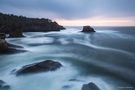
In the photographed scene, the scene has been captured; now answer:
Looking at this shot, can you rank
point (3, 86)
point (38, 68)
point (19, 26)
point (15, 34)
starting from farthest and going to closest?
point (19, 26)
point (15, 34)
point (38, 68)
point (3, 86)

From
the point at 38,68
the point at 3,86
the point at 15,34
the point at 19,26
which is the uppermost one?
the point at 19,26

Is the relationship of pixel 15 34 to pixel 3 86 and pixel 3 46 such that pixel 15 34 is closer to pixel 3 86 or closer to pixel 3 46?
pixel 3 46

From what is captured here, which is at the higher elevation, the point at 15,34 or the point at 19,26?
the point at 19,26

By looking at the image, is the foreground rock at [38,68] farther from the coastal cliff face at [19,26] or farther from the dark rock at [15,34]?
the coastal cliff face at [19,26]

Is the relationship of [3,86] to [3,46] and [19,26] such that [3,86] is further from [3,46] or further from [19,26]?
[19,26]

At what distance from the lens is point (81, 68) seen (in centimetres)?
2038

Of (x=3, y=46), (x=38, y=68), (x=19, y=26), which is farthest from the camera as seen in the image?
(x=19, y=26)

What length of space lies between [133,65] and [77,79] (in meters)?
8.69

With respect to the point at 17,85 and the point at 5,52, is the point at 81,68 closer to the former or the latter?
the point at 17,85

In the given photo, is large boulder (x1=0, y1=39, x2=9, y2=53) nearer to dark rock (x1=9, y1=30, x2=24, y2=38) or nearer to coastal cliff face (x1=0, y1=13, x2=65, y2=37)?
dark rock (x1=9, y1=30, x2=24, y2=38)

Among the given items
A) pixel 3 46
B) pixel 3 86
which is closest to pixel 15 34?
pixel 3 46

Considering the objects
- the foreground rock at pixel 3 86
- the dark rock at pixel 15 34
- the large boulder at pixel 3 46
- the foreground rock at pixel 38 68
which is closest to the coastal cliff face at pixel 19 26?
the dark rock at pixel 15 34

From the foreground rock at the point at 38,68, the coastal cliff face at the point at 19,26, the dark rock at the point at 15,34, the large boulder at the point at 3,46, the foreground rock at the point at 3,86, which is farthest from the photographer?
the coastal cliff face at the point at 19,26

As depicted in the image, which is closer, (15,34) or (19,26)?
(15,34)
